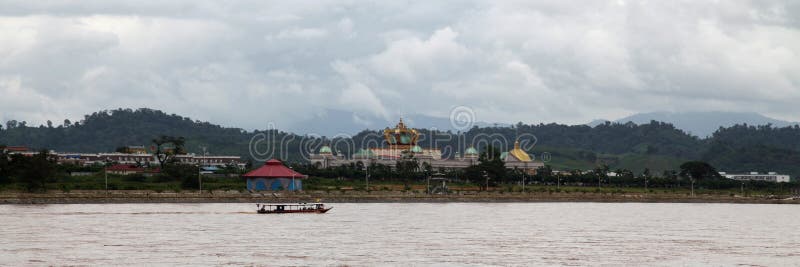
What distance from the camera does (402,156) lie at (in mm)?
159750

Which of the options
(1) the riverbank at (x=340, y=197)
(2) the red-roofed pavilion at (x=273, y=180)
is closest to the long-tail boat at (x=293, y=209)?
(1) the riverbank at (x=340, y=197)

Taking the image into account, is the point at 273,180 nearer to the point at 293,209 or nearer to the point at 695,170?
the point at 293,209

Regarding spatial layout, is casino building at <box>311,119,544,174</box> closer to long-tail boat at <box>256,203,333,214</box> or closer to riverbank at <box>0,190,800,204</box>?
riverbank at <box>0,190,800,204</box>

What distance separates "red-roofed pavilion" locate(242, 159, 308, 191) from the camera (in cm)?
11599

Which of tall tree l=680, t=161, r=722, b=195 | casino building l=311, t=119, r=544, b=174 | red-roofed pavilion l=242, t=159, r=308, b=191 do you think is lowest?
red-roofed pavilion l=242, t=159, r=308, b=191

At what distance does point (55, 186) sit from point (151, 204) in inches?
583

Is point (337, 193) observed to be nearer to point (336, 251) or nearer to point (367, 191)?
point (367, 191)

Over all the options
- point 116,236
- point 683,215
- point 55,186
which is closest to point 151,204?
point 55,186

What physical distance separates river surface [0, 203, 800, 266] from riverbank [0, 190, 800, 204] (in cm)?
751

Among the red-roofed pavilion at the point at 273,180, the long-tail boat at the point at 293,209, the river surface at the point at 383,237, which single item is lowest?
the river surface at the point at 383,237

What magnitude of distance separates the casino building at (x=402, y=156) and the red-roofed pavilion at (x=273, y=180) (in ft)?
131

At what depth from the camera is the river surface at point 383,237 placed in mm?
51375

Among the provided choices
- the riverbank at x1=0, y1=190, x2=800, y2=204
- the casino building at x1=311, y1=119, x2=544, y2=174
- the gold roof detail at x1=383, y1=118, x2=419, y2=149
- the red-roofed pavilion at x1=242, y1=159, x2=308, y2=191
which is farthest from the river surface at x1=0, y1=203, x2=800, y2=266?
the gold roof detail at x1=383, y1=118, x2=419, y2=149

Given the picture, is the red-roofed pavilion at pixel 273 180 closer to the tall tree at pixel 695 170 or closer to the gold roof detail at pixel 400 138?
the gold roof detail at pixel 400 138
